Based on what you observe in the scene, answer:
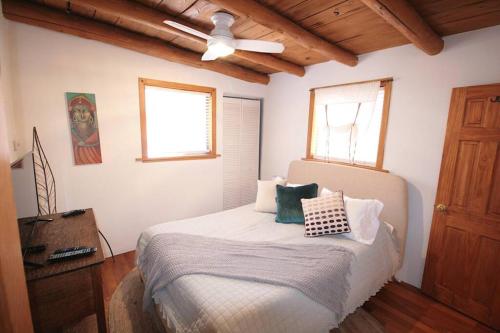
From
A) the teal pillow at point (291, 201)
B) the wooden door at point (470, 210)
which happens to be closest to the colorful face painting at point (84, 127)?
the teal pillow at point (291, 201)

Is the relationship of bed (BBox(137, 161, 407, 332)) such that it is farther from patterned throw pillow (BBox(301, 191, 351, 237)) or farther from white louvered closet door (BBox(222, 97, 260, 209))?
white louvered closet door (BBox(222, 97, 260, 209))

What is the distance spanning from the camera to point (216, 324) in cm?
125

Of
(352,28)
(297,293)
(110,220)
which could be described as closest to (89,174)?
(110,220)

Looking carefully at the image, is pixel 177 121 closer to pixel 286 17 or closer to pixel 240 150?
pixel 240 150

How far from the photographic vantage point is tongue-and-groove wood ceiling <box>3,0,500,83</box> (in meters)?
1.71

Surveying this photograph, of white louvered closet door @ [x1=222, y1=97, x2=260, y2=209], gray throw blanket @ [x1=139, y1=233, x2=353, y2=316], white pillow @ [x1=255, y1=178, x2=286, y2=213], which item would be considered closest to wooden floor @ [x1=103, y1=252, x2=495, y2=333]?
gray throw blanket @ [x1=139, y1=233, x2=353, y2=316]

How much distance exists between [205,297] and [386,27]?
259cm

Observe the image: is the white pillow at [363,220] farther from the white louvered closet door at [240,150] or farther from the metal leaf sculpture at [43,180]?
the metal leaf sculpture at [43,180]

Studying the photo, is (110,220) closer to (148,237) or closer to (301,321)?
(148,237)

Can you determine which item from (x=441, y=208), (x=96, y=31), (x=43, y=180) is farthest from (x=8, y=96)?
(x=441, y=208)

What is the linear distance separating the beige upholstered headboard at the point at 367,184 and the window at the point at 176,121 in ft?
4.91

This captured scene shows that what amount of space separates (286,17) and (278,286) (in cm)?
213

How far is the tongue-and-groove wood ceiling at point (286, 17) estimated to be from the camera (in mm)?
1710

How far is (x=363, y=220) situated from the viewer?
7.23 ft
